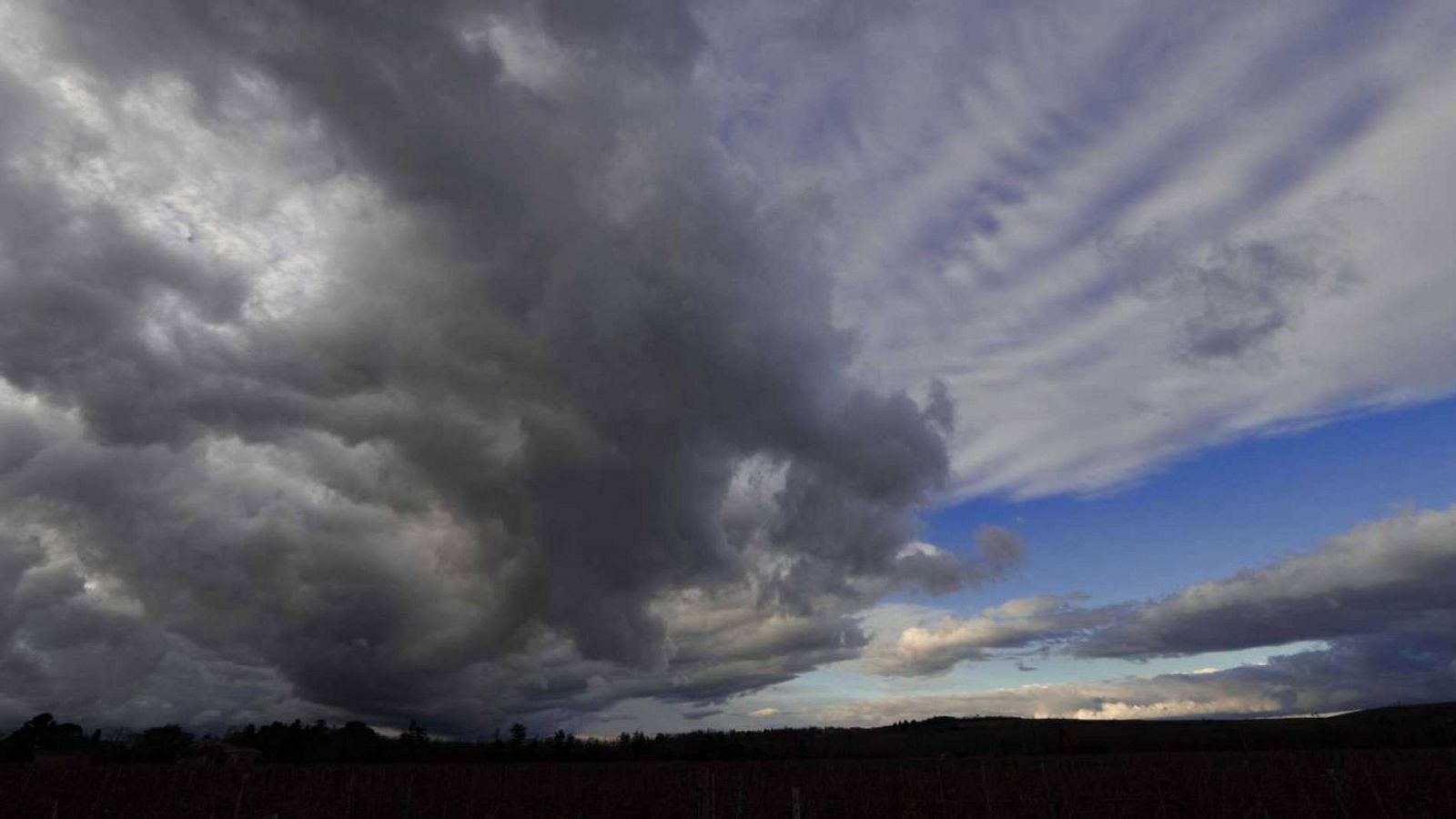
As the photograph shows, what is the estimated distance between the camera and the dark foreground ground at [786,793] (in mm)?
42188

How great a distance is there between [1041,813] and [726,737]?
349 ft

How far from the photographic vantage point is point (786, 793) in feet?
171

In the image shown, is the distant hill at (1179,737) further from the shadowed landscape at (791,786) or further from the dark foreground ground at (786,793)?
the dark foreground ground at (786,793)

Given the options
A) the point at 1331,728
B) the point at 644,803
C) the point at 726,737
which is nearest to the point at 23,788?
the point at 644,803

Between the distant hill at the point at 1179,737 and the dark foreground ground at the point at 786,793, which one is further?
the distant hill at the point at 1179,737

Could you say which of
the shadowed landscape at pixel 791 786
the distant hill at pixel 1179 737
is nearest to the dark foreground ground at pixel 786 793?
the shadowed landscape at pixel 791 786

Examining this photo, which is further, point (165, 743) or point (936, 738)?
point (936, 738)

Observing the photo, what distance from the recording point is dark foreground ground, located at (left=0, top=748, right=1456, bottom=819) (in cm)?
4219

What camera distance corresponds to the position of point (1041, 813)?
4050 cm

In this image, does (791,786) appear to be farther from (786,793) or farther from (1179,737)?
(1179,737)

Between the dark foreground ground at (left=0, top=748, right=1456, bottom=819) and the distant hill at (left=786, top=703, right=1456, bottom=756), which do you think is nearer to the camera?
the dark foreground ground at (left=0, top=748, right=1456, bottom=819)

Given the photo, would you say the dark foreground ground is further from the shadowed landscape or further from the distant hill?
the distant hill

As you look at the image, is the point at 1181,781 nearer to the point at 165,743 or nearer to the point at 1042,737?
the point at 1042,737

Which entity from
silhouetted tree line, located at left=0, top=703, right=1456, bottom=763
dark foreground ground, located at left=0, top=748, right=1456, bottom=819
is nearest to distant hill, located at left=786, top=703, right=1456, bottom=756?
silhouetted tree line, located at left=0, top=703, right=1456, bottom=763
